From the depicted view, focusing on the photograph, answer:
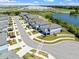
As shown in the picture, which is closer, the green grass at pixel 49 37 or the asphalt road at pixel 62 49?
the asphalt road at pixel 62 49

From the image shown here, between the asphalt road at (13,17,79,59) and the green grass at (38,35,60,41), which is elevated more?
the asphalt road at (13,17,79,59)

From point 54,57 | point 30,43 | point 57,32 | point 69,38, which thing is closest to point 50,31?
point 57,32

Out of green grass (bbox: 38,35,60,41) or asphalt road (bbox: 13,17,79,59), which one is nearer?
asphalt road (bbox: 13,17,79,59)

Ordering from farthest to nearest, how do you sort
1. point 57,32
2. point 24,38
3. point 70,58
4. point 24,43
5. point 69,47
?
point 57,32 < point 24,38 < point 24,43 < point 69,47 < point 70,58

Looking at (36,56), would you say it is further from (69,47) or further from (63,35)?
(63,35)

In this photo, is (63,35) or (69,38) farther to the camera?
(63,35)

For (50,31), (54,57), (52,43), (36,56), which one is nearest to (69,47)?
(52,43)

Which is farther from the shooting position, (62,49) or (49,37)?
(49,37)

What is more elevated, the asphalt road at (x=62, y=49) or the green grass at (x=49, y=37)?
the asphalt road at (x=62, y=49)

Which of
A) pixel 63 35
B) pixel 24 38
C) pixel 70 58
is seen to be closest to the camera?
pixel 70 58

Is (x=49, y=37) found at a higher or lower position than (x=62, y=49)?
lower
